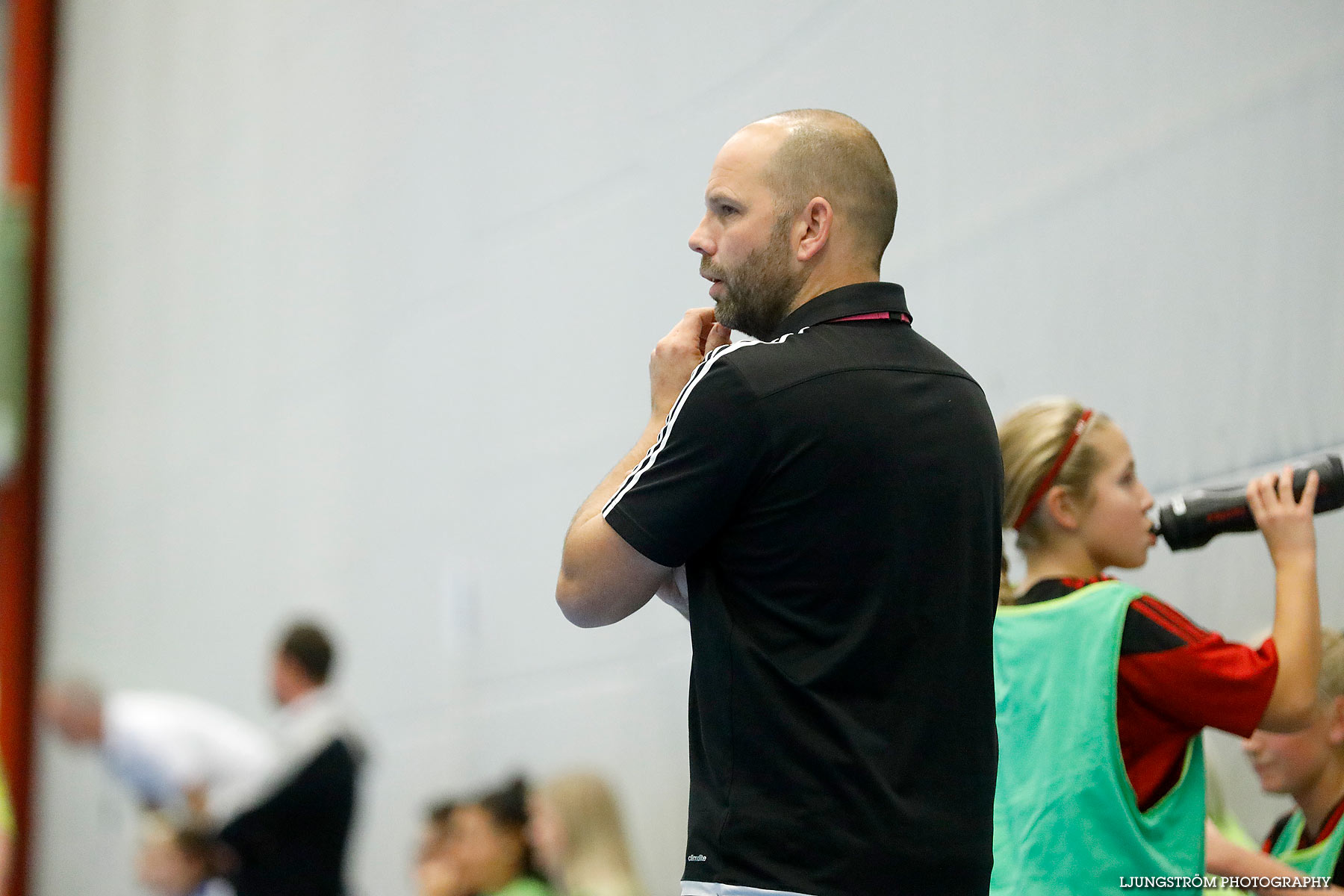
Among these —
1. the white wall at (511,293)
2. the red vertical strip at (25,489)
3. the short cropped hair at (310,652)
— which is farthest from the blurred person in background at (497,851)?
the red vertical strip at (25,489)

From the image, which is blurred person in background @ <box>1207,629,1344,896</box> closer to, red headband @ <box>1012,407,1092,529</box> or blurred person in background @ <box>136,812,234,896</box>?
red headband @ <box>1012,407,1092,529</box>

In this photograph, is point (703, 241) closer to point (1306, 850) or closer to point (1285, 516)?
point (1285, 516)

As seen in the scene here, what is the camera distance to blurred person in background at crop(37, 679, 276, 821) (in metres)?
5.63

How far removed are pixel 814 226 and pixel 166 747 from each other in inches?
188

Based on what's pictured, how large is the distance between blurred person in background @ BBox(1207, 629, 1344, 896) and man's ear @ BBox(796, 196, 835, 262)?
3.29ft

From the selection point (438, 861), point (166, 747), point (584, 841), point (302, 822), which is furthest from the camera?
point (166, 747)

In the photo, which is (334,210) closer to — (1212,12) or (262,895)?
(262,895)

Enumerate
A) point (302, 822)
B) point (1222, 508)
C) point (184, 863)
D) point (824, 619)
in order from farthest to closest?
point (184, 863) → point (302, 822) → point (1222, 508) → point (824, 619)

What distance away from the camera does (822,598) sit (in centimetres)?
146

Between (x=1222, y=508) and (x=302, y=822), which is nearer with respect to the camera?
(x=1222, y=508)

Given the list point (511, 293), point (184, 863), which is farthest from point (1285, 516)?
point (184, 863)

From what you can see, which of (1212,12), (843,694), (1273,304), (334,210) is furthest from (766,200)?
(334,210)

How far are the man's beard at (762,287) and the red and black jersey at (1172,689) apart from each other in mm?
661

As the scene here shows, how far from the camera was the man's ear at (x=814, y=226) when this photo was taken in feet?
5.28
